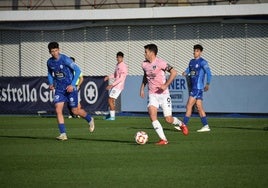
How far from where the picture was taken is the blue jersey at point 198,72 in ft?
68.9

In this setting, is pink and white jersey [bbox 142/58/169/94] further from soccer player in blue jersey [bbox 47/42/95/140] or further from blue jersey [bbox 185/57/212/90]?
blue jersey [bbox 185/57/212/90]

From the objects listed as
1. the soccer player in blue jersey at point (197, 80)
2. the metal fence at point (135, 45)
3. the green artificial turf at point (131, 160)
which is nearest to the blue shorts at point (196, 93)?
the soccer player in blue jersey at point (197, 80)

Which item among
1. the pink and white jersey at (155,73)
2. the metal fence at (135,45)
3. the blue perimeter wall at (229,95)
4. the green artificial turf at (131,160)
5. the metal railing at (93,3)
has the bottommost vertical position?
the green artificial turf at (131,160)

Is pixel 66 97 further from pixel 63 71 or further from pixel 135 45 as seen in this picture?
pixel 135 45

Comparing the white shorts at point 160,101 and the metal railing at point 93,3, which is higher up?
the metal railing at point 93,3

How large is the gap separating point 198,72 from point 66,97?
14.6ft


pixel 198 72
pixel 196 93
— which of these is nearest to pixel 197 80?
pixel 198 72

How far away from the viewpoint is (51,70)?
59.9 ft

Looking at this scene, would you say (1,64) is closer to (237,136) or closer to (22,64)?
(22,64)

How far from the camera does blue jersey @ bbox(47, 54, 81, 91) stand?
1794cm

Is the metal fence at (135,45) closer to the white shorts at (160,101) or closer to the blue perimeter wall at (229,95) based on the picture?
the blue perimeter wall at (229,95)

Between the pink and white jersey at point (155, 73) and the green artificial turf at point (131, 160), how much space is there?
1.20 meters

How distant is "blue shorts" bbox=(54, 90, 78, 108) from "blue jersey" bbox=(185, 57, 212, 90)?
4.16 metres

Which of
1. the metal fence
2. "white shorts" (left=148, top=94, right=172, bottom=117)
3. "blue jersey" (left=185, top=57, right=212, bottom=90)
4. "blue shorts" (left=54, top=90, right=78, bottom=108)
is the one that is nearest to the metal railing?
the metal fence
